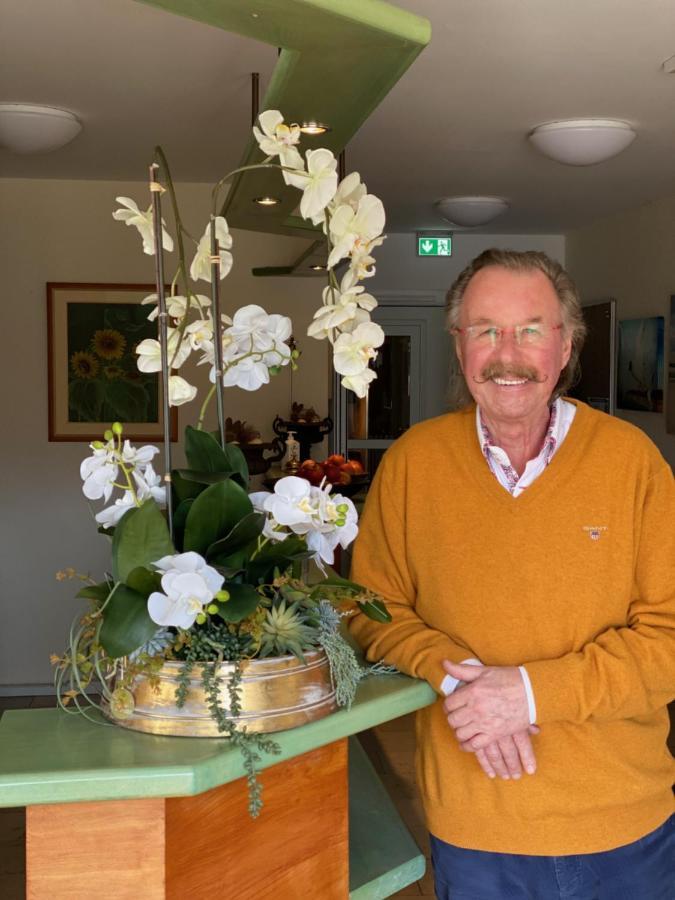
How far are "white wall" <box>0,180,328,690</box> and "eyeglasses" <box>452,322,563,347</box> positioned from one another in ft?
12.3

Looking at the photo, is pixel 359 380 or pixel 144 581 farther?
pixel 359 380

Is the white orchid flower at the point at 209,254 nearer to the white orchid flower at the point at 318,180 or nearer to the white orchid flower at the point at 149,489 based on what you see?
the white orchid flower at the point at 318,180

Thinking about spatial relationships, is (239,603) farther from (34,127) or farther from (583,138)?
(583,138)

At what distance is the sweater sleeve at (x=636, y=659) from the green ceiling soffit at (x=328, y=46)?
0.86m

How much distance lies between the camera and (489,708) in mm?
1661

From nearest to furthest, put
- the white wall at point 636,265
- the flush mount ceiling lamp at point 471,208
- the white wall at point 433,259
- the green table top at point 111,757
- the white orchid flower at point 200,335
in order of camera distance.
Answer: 1. the green table top at point 111,757
2. the white orchid flower at point 200,335
3. the flush mount ceiling lamp at point 471,208
4. the white wall at point 636,265
5. the white wall at point 433,259

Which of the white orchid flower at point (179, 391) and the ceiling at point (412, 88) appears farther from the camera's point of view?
the ceiling at point (412, 88)

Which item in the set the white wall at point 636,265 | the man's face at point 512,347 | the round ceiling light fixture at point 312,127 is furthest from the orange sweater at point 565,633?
the white wall at point 636,265

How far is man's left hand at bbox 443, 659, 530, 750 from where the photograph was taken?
165 centimetres

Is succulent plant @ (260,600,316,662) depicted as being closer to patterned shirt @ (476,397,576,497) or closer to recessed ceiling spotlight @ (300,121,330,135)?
patterned shirt @ (476,397,576,497)

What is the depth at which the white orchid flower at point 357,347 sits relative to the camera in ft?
4.81

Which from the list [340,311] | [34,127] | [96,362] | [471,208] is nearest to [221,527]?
[340,311]

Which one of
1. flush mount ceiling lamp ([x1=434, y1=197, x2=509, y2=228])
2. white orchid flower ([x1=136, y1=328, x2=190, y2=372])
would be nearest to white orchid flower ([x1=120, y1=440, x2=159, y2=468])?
white orchid flower ([x1=136, y1=328, x2=190, y2=372])

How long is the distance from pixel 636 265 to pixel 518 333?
16.8 ft
